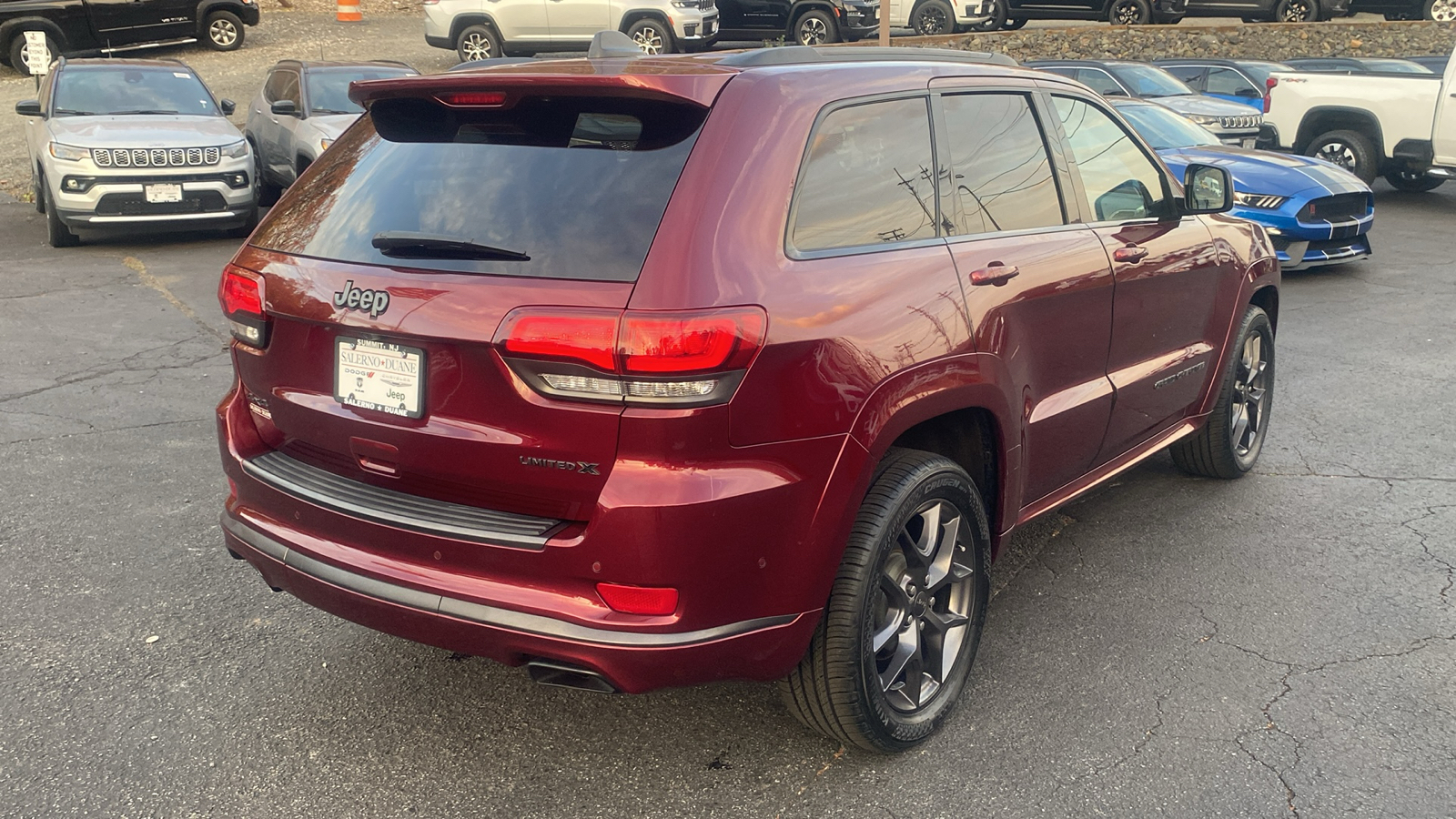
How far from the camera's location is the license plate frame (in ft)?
35.3

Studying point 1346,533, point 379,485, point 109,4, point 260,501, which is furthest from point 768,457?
point 109,4

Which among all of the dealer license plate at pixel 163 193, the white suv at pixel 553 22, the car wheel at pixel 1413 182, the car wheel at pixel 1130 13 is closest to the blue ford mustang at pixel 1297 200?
the car wheel at pixel 1413 182

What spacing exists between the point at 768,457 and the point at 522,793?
42.8 inches

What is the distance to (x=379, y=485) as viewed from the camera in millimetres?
2861

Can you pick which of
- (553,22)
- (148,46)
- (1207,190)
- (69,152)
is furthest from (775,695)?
(148,46)

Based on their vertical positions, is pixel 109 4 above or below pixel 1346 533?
above

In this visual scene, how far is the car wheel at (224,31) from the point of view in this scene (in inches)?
866

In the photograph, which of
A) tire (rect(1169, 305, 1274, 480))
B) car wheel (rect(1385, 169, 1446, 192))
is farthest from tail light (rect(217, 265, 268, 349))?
car wheel (rect(1385, 169, 1446, 192))

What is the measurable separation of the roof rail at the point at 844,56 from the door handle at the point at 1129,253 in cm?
71

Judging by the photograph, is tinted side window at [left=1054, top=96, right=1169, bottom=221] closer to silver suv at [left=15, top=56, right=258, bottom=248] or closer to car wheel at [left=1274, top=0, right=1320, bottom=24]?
silver suv at [left=15, top=56, right=258, bottom=248]

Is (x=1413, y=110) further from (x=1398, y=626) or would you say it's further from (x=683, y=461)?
(x=683, y=461)

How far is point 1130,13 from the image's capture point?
910 inches

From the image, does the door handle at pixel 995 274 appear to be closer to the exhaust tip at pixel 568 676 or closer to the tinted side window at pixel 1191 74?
the exhaust tip at pixel 568 676

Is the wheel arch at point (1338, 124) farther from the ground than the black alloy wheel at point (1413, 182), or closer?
farther from the ground
